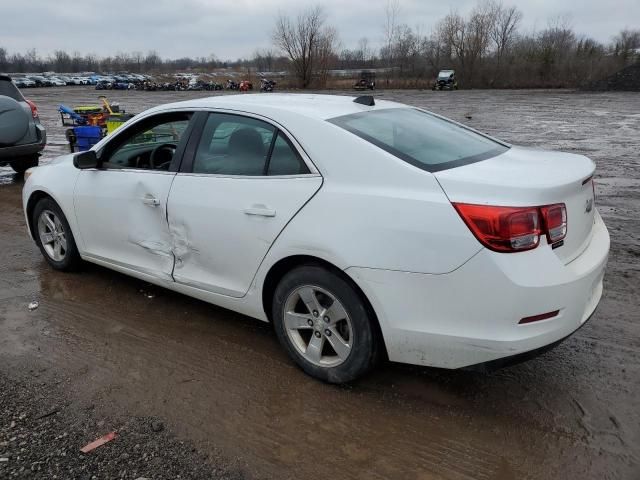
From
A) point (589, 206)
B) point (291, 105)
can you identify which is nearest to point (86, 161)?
point (291, 105)

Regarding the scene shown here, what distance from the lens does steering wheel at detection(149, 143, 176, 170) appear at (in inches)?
164

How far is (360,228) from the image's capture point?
2.77 meters

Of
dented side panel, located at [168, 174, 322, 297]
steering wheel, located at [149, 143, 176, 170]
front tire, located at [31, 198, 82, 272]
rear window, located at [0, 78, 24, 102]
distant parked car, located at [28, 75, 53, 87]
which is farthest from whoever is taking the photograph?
distant parked car, located at [28, 75, 53, 87]

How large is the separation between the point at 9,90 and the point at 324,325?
9.08m

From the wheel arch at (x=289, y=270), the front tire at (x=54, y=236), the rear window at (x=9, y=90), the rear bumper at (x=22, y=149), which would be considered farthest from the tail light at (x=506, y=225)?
the rear window at (x=9, y=90)

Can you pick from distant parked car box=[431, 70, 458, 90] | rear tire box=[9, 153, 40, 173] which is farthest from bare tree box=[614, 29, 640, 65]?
rear tire box=[9, 153, 40, 173]

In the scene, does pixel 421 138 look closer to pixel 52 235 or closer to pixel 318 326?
pixel 318 326

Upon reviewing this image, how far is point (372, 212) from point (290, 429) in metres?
1.23

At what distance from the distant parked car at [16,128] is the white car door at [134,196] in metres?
5.21

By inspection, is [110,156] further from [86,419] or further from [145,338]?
[86,419]

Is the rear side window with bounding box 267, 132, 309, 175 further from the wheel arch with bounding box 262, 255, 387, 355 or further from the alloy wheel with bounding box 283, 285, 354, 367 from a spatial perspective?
the alloy wheel with bounding box 283, 285, 354, 367

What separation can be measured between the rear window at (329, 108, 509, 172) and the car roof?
0.10 m

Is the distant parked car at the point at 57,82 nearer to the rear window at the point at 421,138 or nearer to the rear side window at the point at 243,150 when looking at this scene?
the rear side window at the point at 243,150

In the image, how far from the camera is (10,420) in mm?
→ 2902
